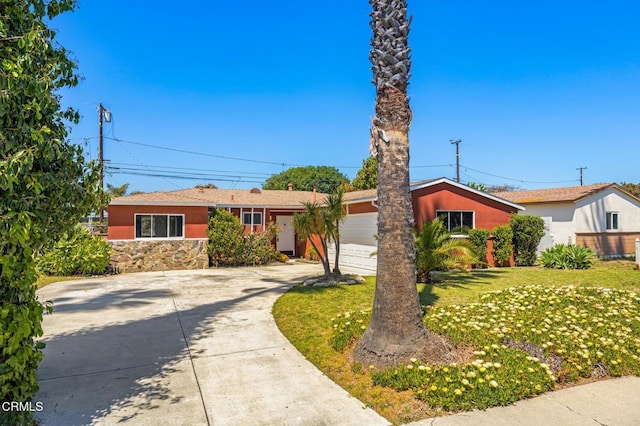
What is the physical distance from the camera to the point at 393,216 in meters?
5.58

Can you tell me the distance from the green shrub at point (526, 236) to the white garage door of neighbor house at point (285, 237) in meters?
11.2

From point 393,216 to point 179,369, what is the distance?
143 inches

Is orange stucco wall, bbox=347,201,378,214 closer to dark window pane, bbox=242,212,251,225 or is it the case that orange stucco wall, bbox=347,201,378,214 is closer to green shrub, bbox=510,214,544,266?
dark window pane, bbox=242,212,251,225

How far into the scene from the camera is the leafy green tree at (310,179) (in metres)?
53.1

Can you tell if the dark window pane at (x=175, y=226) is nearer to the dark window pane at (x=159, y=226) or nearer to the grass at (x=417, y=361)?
the dark window pane at (x=159, y=226)

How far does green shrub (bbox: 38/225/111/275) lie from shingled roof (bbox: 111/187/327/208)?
6.02 feet

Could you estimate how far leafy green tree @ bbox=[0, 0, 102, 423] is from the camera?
3.19 meters

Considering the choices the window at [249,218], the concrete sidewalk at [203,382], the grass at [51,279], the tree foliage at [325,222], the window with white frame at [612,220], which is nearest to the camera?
the concrete sidewalk at [203,382]

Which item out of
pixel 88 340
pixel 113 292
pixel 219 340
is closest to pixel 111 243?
pixel 113 292

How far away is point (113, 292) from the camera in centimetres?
1128

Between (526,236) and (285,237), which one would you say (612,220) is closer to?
(526,236)

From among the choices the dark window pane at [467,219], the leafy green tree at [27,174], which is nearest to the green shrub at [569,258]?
the dark window pane at [467,219]

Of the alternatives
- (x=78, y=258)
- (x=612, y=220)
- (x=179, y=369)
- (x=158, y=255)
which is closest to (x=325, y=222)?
(x=179, y=369)

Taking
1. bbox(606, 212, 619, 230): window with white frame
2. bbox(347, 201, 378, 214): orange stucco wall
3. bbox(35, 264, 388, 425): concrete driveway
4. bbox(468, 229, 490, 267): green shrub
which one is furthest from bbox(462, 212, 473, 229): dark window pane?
bbox(606, 212, 619, 230): window with white frame
